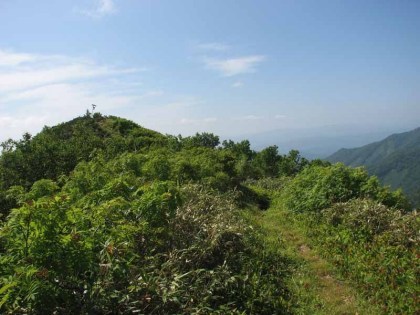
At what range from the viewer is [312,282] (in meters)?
8.95

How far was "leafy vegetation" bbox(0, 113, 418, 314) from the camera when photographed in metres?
5.18

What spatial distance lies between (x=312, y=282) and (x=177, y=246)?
3562 mm

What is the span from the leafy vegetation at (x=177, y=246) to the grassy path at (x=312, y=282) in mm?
86

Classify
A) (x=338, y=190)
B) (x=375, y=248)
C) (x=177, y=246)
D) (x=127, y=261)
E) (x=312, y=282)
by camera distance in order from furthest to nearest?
(x=338, y=190)
(x=375, y=248)
(x=312, y=282)
(x=177, y=246)
(x=127, y=261)

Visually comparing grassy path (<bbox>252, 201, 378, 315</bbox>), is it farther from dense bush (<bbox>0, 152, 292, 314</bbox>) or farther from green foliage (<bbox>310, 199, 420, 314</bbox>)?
dense bush (<bbox>0, 152, 292, 314</bbox>)

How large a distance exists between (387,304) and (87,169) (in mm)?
9614

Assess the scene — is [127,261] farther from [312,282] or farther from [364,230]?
[364,230]

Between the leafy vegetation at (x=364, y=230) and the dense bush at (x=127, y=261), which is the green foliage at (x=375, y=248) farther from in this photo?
the dense bush at (x=127, y=261)

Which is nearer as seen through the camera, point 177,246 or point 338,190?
point 177,246

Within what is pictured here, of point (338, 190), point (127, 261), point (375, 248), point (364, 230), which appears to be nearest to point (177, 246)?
point (127, 261)

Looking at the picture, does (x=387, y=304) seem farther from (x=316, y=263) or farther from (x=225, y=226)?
(x=225, y=226)

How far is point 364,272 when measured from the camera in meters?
9.05

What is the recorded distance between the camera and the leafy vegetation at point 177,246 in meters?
5.18

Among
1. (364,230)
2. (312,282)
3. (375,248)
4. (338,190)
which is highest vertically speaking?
(338,190)
